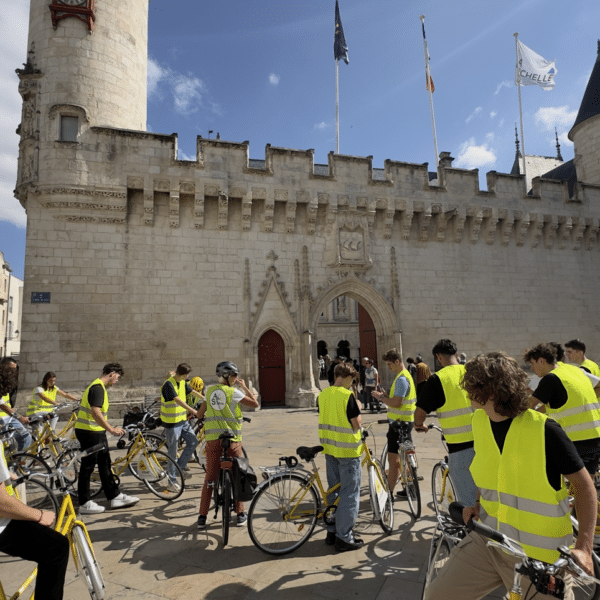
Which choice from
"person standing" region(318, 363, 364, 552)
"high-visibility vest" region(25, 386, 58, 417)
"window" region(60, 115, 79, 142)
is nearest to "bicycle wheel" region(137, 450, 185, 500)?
"person standing" region(318, 363, 364, 552)

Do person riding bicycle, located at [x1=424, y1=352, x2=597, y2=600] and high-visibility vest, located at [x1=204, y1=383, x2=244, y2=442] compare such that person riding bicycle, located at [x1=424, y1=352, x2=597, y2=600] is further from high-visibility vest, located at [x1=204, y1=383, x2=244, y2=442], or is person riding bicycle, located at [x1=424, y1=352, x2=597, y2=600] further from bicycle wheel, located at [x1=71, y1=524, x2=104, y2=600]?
high-visibility vest, located at [x1=204, y1=383, x2=244, y2=442]

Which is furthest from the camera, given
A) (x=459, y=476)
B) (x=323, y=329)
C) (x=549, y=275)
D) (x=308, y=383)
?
(x=323, y=329)

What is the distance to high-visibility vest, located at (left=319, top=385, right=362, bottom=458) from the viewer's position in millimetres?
3654

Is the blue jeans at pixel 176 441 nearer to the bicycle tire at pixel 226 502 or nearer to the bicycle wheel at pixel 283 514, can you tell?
the bicycle tire at pixel 226 502

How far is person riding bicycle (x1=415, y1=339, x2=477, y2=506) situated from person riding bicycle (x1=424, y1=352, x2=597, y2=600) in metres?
1.25

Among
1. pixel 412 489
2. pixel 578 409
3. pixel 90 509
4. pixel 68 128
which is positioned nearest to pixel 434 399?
pixel 578 409

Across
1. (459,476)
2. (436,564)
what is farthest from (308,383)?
(436,564)

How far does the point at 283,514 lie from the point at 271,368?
927 cm

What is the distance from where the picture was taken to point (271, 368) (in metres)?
12.9

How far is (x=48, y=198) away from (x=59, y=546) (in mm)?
10963

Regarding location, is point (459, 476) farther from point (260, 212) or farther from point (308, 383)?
point (260, 212)

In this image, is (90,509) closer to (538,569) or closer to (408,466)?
(408,466)

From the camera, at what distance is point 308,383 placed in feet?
41.6

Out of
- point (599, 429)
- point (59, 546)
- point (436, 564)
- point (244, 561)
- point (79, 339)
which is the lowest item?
point (244, 561)
